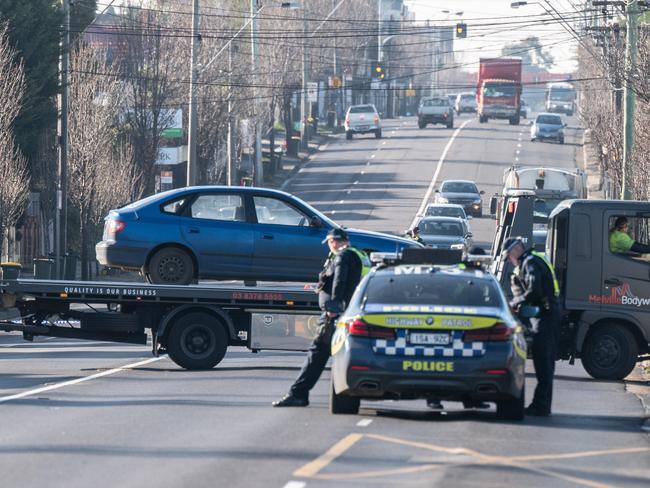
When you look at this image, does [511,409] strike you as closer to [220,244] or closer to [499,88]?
[220,244]

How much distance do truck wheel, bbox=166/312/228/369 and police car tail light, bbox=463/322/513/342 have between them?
6.36 m

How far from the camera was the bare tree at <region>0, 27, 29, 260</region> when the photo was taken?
112ft

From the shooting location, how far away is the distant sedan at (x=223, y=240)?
1870 cm

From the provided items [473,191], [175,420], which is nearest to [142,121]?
[473,191]

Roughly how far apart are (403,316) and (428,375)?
1.94 ft

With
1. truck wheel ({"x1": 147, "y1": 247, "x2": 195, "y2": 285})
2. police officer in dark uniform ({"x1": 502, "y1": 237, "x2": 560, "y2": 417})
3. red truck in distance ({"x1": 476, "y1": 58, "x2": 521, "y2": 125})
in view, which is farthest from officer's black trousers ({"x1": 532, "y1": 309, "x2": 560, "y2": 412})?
red truck in distance ({"x1": 476, "y1": 58, "x2": 521, "y2": 125})

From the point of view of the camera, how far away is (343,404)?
13375mm

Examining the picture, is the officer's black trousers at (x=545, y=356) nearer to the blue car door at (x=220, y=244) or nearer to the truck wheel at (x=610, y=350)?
the truck wheel at (x=610, y=350)

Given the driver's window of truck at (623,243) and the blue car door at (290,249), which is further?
the blue car door at (290,249)

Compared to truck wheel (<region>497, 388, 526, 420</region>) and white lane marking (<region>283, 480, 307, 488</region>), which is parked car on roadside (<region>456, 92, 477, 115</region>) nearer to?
truck wheel (<region>497, 388, 526, 420</region>)

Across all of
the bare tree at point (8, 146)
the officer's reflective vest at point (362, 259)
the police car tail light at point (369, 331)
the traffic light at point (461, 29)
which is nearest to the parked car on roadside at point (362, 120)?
the traffic light at point (461, 29)

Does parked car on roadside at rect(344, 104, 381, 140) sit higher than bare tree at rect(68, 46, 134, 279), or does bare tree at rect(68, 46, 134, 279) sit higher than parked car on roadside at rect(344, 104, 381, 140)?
parked car on roadside at rect(344, 104, 381, 140)

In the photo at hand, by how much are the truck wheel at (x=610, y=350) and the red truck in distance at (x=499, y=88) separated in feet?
232

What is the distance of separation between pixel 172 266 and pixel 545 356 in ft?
21.1
